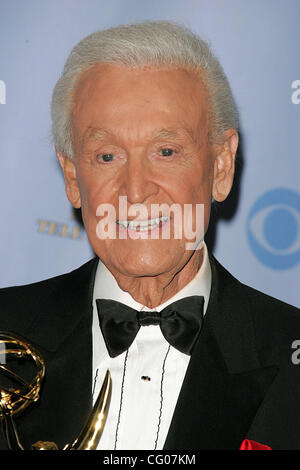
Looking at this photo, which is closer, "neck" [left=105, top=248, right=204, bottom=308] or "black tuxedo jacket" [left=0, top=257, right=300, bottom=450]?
"black tuxedo jacket" [left=0, top=257, right=300, bottom=450]

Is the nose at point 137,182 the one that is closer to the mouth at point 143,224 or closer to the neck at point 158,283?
the mouth at point 143,224

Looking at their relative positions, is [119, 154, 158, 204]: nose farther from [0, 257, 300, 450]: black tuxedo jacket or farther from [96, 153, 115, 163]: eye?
[0, 257, 300, 450]: black tuxedo jacket

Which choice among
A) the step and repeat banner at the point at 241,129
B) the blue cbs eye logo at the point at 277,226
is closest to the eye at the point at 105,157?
the step and repeat banner at the point at 241,129

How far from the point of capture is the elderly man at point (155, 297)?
170cm

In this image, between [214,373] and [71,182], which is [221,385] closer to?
[214,373]

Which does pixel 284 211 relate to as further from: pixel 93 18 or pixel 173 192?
pixel 93 18

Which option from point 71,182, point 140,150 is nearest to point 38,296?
point 71,182

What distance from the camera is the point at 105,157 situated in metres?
1.77

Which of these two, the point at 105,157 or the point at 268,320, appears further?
the point at 268,320

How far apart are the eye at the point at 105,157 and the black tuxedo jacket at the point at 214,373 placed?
366 millimetres

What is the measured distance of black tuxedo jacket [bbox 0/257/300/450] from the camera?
1672 millimetres

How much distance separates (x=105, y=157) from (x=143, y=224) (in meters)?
0.19

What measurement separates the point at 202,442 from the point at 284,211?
886mm

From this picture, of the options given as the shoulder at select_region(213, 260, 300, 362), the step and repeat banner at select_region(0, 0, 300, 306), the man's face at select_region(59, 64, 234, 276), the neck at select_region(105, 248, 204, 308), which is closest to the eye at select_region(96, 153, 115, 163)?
the man's face at select_region(59, 64, 234, 276)
